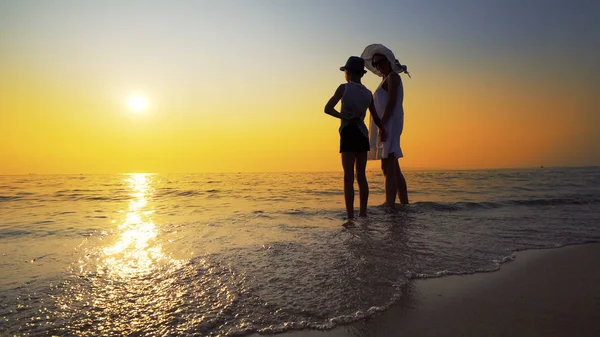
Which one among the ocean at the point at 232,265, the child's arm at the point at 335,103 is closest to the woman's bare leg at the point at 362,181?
the ocean at the point at 232,265

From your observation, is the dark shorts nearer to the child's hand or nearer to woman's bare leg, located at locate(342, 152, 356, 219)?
woman's bare leg, located at locate(342, 152, 356, 219)

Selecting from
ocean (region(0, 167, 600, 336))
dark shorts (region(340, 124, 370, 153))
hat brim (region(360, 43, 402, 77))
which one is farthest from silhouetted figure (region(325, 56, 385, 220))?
hat brim (region(360, 43, 402, 77))

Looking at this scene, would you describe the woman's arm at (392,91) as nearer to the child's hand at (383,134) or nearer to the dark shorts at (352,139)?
the child's hand at (383,134)

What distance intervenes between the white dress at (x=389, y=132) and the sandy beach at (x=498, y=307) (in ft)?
9.96

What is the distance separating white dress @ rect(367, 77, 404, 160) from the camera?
5320mm

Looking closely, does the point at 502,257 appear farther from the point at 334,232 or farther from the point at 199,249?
the point at 199,249

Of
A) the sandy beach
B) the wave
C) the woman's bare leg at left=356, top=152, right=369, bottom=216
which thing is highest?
the woman's bare leg at left=356, top=152, right=369, bottom=216

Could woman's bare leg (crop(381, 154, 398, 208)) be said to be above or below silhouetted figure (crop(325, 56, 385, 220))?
below

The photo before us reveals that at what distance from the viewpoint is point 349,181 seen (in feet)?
15.5

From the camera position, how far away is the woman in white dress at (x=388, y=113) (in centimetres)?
529

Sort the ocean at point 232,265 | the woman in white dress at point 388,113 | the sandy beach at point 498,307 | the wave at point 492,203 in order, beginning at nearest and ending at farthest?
the sandy beach at point 498,307 → the ocean at point 232,265 → the woman in white dress at point 388,113 → the wave at point 492,203

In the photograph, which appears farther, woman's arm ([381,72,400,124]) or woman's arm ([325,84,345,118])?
woman's arm ([381,72,400,124])

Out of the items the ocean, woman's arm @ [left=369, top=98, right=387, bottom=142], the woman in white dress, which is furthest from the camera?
the woman in white dress

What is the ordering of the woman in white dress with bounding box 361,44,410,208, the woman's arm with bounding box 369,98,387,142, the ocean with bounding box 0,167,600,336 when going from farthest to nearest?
the woman in white dress with bounding box 361,44,410,208
the woman's arm with bounding box 369,98,387,142
the ocean with bounding box 0,167,600,336
